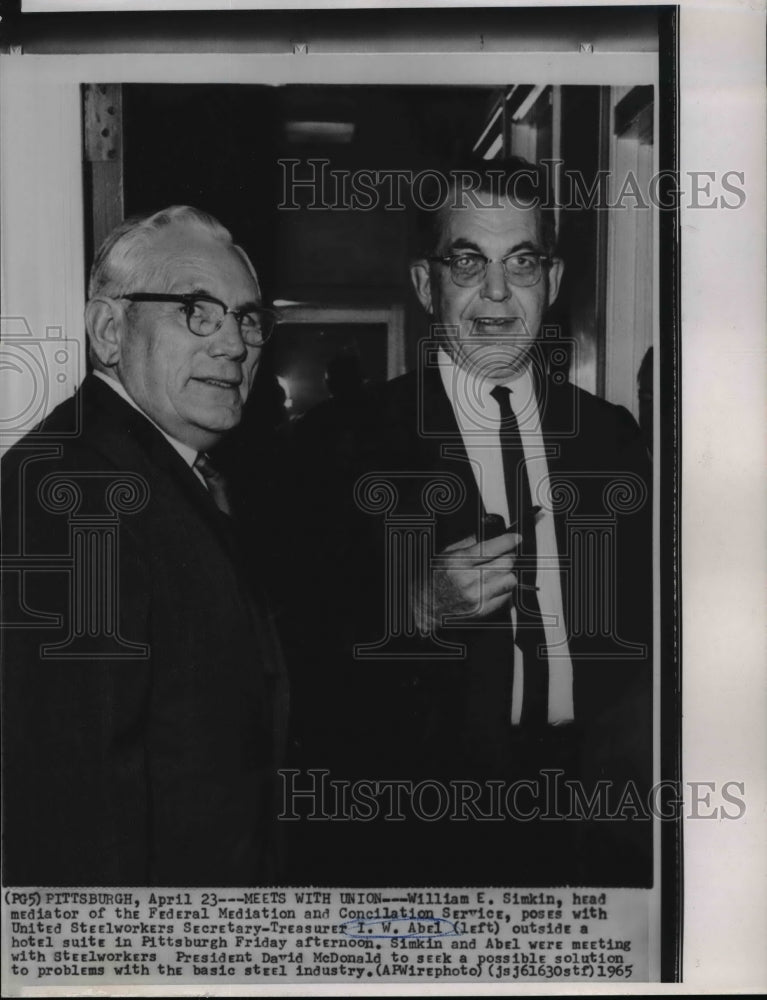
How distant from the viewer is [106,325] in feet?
4.50

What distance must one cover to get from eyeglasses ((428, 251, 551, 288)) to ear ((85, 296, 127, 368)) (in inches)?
17.4

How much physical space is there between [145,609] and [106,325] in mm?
383

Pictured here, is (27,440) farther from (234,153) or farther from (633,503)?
(633,503)

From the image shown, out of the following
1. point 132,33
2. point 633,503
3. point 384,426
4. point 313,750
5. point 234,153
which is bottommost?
point 313,750

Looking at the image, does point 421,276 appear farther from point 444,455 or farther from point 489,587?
point 489,587


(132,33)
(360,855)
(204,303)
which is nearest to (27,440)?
(204,303)

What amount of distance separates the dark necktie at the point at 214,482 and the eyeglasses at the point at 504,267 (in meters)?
0.41

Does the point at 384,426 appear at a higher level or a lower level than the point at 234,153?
lower

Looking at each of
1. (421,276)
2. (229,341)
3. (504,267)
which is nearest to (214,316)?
(229,341)

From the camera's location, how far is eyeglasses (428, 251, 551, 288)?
1373mm

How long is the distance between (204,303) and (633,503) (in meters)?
0.64

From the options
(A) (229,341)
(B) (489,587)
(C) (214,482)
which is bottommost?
(B) (489,587)

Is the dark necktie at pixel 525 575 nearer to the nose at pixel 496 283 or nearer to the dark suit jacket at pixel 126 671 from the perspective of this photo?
the nose at pixel 496 283

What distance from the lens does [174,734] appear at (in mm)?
1365
